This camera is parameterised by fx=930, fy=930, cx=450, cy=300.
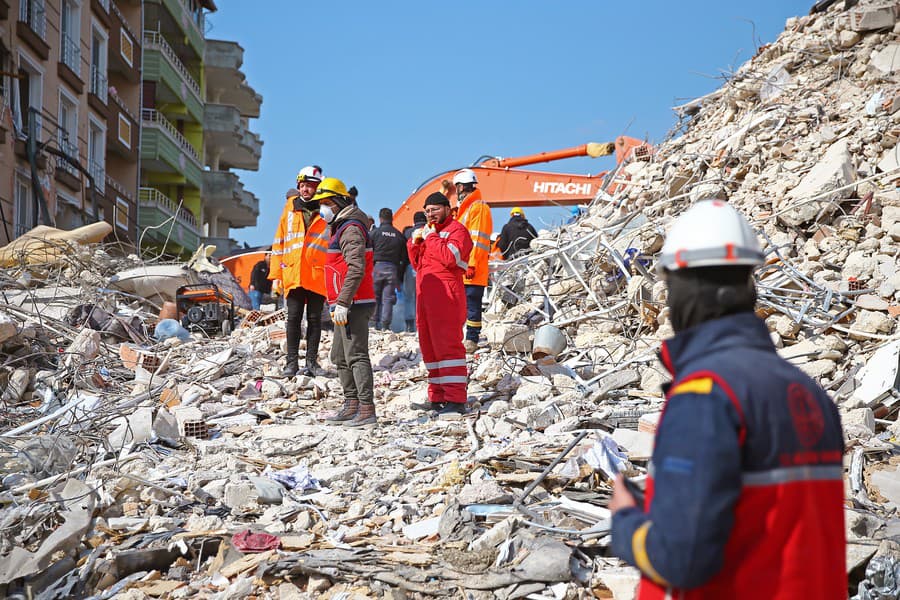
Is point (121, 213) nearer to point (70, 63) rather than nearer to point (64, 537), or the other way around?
point (70, 63)

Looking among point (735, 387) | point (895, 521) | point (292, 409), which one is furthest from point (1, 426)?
point (735, 387)

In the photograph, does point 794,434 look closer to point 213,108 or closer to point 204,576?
point 204,576

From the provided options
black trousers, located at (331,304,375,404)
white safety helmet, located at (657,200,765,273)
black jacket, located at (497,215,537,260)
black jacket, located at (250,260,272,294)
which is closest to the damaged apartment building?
black jacket, located at (250,260,272,294)

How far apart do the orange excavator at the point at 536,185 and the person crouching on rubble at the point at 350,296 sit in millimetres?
8913

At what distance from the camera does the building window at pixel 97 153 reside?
24359 mm

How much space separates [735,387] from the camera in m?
1.88

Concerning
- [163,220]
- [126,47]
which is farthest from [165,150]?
[126,47]

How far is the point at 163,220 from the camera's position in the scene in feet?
107

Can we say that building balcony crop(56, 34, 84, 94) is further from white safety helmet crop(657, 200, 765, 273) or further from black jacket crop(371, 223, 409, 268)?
white safety helmet crop(657, 200, 765, 273)

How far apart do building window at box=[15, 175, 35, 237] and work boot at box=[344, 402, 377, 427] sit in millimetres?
13123

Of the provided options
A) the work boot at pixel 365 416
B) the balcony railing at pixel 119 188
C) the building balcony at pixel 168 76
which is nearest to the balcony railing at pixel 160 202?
the balcony railing at pixel 119 188

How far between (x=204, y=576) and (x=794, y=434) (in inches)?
136

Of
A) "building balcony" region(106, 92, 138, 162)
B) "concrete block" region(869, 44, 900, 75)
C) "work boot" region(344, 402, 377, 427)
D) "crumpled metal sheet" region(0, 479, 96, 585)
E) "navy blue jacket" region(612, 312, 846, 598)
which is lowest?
"crumpled metal sheet" region(0, 479, 96, 585)

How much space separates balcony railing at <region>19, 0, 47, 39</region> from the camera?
18828mm
